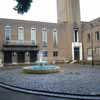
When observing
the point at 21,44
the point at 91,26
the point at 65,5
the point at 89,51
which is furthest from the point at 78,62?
the point at 65,5

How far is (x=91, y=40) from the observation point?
20.0 meters

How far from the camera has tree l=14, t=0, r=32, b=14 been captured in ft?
15.8

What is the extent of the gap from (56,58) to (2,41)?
330 inches

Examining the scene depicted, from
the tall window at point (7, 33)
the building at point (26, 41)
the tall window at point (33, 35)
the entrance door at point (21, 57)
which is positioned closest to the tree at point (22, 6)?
the building at point (26, 41)

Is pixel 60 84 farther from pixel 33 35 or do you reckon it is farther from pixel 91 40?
pixel 91 40

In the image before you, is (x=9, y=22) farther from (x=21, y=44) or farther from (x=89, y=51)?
(x=89, y=51)

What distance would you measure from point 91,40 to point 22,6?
1682 centimetres

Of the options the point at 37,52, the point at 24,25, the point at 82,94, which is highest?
the point at 24,25

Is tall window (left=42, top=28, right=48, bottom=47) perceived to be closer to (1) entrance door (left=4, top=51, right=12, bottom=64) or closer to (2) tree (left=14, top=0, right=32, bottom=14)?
(1) entrance door (left=4, top=51, right=12, bottom=64)

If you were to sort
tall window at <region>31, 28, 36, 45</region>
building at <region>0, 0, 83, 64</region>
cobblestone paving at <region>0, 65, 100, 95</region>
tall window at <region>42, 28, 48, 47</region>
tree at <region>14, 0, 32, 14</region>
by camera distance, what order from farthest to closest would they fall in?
1. tall window at <region>31, 28, 36, 45</region>
2. tall window at <region>42, 28, 48, 47</region>
3. building at <region>0, 0, 83, 64</region>
4. cobblestone paving at <region>0, 65, 100, 95</region>
5. tree at <region>14, 0, 32, 14</region>

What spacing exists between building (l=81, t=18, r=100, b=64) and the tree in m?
13.9

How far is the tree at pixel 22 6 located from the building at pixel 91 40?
13921 mm

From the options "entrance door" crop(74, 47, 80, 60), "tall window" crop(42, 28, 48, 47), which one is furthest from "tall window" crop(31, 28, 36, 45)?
"entrance door" crop(74, 47, 80, 60)

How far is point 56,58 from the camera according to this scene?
20312mm
